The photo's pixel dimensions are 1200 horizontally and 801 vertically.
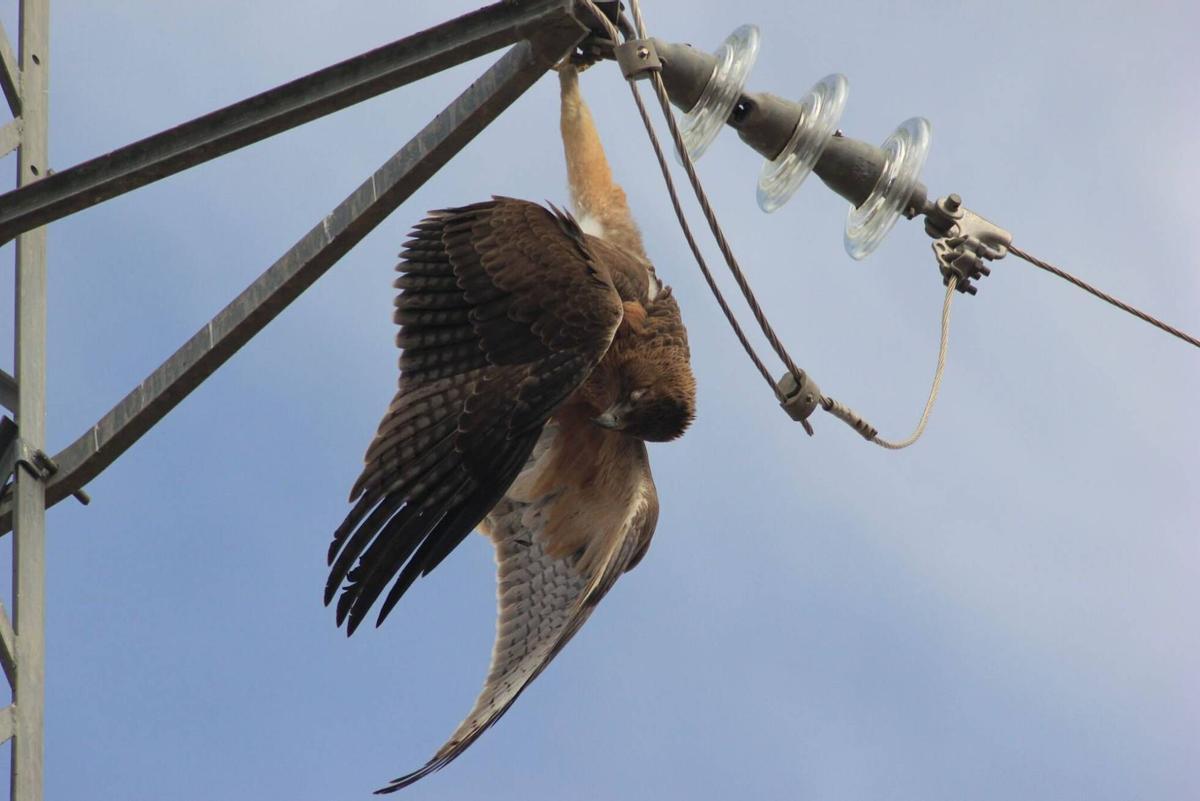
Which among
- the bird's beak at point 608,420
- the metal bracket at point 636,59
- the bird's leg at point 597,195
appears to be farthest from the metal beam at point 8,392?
the bird's leg at point 597,195

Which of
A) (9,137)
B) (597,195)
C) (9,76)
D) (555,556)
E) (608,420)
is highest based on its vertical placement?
(597,195)

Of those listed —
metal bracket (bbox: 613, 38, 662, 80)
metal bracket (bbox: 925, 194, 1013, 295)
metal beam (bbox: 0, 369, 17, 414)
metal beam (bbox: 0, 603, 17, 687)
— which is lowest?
metal beam (bbox: 0, 603, 17, 687)

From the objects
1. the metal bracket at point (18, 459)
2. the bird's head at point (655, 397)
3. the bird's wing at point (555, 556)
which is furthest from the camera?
the bird's wing at point (555, 556)

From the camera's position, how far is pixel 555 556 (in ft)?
23.7

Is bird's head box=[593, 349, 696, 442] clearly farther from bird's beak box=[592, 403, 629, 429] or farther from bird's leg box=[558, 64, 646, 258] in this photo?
bird's leg box=[558, 64, 646, 258]

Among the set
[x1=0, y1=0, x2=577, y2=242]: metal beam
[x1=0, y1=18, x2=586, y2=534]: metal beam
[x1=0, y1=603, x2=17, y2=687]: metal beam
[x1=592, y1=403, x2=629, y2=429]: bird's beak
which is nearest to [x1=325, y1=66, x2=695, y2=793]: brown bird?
[x1=592, y1=403, x2=629, y2=429]: bird's beak

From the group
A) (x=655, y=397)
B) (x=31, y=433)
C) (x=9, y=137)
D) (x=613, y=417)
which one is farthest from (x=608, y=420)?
(x=9, y=137)

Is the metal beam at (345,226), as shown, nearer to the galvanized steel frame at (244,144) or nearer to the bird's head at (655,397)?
the galvanized steel frame at (244,144)

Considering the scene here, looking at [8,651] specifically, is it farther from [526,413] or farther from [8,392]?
[526,413]

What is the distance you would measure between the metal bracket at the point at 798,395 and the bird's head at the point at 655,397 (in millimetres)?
1619

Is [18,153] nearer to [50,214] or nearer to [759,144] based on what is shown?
[50,214]

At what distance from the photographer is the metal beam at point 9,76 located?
217 inches

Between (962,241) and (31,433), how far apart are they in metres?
2.93

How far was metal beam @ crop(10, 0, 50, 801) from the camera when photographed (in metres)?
4.68
